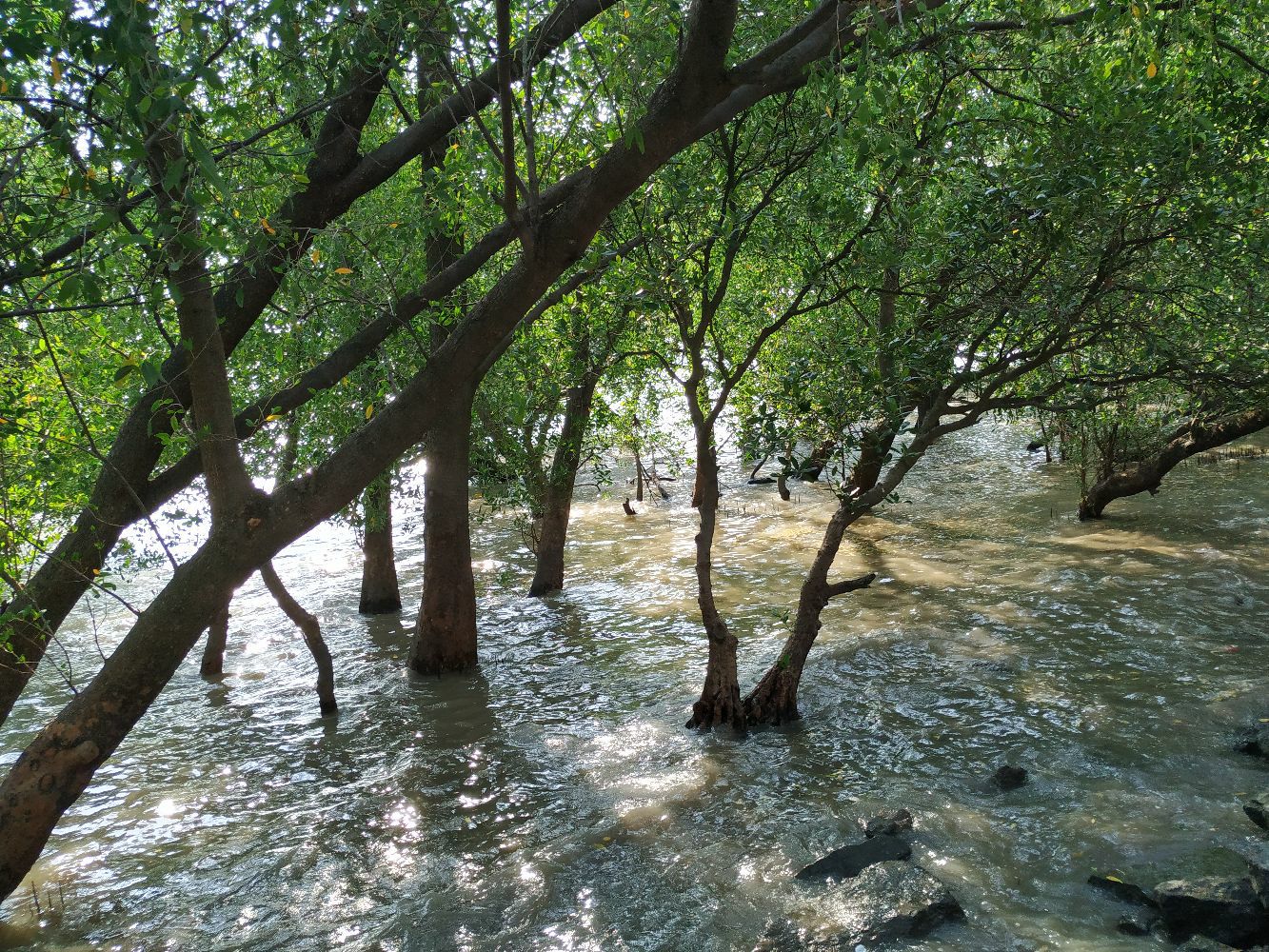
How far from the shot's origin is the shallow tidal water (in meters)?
6.70

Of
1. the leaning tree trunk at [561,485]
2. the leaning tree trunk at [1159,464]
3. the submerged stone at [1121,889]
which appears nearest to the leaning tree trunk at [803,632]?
the submerged stone at [1121,889]

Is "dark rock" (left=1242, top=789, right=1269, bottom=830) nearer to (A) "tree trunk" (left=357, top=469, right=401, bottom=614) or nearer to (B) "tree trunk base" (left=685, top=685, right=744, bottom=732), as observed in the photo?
(B) "tree trunk base" (left=685, top=685, right=744, bottom=732)

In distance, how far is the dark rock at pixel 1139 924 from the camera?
5613 millimetres

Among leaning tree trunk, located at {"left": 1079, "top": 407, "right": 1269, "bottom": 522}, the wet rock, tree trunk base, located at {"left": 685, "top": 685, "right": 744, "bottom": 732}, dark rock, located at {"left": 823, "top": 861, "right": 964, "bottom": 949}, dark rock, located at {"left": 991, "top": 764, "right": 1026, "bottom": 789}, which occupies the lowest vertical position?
the wet rock

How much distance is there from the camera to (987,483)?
22.8m

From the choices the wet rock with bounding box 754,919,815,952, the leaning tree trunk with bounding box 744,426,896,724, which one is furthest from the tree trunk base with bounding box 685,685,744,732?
the wet rock with bounding box 754,919,815,952

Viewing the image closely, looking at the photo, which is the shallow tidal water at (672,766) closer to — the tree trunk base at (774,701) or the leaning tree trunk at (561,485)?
the tree trunk base at (774,701)

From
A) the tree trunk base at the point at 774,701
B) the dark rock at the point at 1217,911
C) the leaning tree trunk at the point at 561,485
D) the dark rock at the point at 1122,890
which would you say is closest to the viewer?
the dark rock at the point at 1217,911

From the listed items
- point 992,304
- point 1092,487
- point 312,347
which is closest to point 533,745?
point 312,347

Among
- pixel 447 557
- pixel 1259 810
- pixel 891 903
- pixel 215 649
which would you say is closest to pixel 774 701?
pixel 891 903

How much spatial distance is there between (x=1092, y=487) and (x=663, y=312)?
36.9 feet

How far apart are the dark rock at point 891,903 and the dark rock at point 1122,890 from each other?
98 cm

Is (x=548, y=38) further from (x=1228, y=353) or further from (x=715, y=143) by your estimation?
(x=1228, y=353)

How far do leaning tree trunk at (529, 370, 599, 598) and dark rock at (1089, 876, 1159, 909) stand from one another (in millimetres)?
8928
